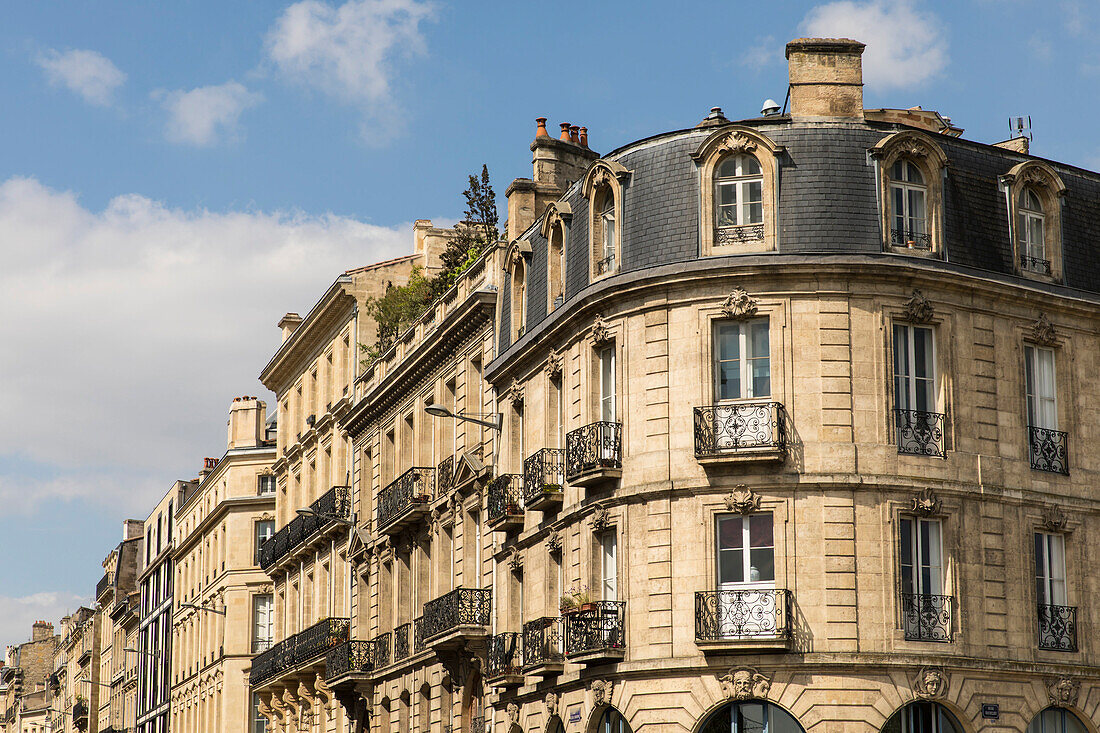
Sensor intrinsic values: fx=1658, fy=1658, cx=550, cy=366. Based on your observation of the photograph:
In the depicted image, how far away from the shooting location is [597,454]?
30.5 meters

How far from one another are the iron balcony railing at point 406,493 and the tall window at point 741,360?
556 inches

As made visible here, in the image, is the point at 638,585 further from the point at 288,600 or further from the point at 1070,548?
the point at 288,600

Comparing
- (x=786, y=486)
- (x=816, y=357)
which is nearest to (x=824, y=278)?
(x=816, y=357)

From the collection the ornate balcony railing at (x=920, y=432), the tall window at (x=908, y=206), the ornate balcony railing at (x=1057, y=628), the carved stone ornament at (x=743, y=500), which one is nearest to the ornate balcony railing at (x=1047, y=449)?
the ornate balcony railing at (x=920, y=432)

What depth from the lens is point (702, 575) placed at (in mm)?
28516

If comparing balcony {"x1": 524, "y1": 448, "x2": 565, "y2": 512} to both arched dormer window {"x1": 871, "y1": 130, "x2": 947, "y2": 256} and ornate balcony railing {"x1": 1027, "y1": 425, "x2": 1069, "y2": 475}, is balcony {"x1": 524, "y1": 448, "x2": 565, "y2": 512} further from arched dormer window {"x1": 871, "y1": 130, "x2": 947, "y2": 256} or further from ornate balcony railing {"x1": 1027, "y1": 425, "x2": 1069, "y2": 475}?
ornate balcony railing {"x1": 1027, "y1": 425, "x2": 1069, "y2": 475}

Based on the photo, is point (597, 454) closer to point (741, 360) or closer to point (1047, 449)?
point (741, 360)

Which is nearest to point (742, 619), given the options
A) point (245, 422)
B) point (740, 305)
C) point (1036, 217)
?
point (740, 305)

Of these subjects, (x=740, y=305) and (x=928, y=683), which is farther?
(x=740, y=305)

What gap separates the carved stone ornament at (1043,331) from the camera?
99.7 feet

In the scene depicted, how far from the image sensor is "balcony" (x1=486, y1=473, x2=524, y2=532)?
35344mm

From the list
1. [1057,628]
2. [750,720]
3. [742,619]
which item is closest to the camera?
[750,720]

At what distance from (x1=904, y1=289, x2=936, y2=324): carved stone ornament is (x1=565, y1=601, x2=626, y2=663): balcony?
23.6 ft

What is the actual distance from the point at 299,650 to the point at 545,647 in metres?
21.3
